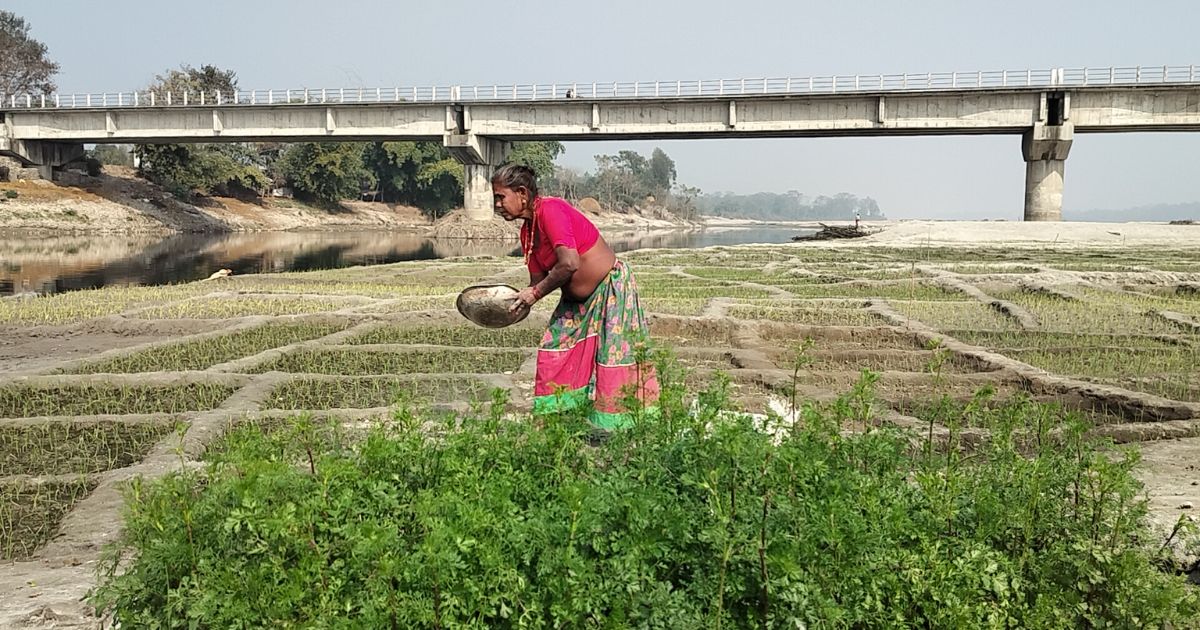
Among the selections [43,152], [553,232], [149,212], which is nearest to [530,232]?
[553,232]

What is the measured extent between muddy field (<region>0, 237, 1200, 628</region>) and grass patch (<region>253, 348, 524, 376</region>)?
3cm

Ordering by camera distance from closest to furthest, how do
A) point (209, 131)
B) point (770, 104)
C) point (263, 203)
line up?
point (770, 104), point (209, 131), point (263, 203)

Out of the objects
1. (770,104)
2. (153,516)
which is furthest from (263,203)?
(153,516)

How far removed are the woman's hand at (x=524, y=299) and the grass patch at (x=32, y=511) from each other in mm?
2269

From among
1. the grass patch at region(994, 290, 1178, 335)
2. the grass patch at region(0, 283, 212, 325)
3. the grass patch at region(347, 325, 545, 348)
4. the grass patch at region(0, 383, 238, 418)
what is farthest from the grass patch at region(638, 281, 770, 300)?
the grass patch at region(0, 283, 212, 325)

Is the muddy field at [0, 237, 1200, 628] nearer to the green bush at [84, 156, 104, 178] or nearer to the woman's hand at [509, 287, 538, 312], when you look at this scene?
the woman's hand at [509, 287, 538, 312]

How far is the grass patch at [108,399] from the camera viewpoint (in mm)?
6031

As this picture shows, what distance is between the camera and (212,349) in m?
8.33

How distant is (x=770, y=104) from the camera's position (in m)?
33.4

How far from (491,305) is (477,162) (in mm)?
34059

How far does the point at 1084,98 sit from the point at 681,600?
34459 mm

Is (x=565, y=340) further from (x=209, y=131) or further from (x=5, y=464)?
(x=209, y=131)

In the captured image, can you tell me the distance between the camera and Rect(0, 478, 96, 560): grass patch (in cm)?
375

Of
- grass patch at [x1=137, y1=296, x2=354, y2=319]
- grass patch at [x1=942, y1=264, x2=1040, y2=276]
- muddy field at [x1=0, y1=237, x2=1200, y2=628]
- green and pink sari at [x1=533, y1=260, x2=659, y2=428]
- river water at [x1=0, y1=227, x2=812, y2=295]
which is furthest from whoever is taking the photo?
river water at [x1=0, y1=227, x2=812, y2=295]
